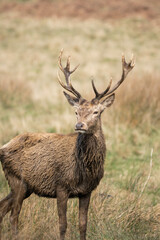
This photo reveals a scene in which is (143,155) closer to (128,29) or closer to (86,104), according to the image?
(86,104)

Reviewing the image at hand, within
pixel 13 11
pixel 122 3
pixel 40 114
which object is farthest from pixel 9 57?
pixel 122 3

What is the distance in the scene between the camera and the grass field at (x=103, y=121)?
5.04 metres

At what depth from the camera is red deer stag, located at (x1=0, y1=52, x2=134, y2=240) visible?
4.59m

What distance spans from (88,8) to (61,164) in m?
30.0

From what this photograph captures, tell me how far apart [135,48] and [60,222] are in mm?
20747

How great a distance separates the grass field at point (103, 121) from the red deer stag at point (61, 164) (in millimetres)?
305

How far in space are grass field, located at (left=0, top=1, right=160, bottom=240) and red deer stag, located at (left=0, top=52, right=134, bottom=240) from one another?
0.30 meters

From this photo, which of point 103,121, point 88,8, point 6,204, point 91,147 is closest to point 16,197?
point 6,204

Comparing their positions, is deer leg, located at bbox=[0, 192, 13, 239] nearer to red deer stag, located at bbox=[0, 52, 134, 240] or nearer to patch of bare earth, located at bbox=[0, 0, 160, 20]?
red deer stag, located at bbox=[0, 52, 134, 240]

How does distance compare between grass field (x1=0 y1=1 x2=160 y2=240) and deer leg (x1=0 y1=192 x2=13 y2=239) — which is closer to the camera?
deer leg (x1=0 y1=192 x2=13 y2=239)

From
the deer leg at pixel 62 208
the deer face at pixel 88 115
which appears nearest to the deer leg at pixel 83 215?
the deer leg at pixel 62 208

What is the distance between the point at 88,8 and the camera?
33125 mm

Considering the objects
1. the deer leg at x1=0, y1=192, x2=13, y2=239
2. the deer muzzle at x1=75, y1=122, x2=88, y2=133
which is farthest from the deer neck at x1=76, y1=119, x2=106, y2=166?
the deer leg at x1=0, y1=192, x2=13, y2=239

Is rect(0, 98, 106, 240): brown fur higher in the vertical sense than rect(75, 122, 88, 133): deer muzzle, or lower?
lower
